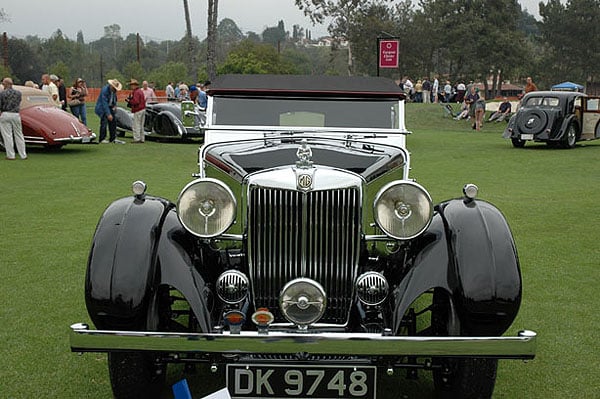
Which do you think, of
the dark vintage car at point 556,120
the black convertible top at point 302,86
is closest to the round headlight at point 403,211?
the black convertible top at point 302,86

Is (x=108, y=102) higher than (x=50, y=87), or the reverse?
(x=50, y=87)

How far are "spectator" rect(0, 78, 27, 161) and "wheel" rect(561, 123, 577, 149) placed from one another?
44.1ft

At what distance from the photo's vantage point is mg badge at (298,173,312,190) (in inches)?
147

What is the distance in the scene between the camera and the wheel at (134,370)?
3.72m

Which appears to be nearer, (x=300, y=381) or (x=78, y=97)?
(x=300, y=381)

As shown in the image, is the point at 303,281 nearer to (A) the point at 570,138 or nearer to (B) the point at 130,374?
(B) the point at 130,374

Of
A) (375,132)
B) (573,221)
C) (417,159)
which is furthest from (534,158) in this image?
(375,132)

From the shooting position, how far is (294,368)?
133 inches

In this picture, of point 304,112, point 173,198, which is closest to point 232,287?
point 304,112

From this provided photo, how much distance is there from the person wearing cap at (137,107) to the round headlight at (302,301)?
1548 centimetres

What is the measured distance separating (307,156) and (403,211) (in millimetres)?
595

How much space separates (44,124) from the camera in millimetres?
16375

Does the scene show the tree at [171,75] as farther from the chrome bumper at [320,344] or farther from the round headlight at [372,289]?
the chrome bumper at [320,344]

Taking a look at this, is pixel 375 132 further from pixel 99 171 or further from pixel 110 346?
pixel 99 171
